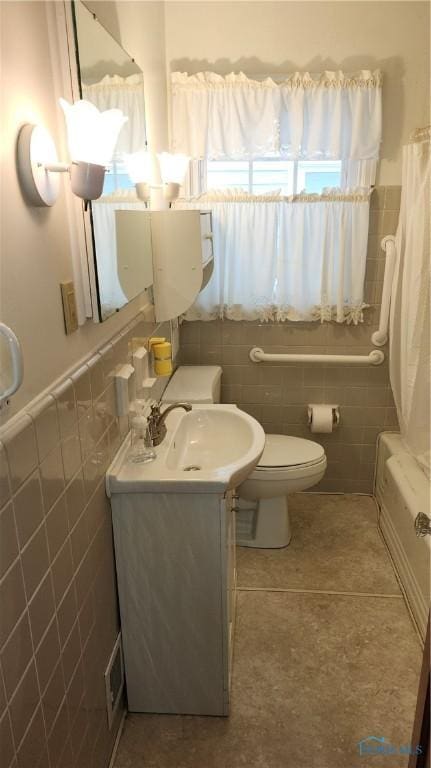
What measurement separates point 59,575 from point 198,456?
880 mm

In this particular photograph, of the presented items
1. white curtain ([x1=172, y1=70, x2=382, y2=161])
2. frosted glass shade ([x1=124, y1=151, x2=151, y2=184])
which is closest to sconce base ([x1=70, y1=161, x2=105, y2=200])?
frosted glass shade ([x1=124, y1=151, x2=151, y2=184])

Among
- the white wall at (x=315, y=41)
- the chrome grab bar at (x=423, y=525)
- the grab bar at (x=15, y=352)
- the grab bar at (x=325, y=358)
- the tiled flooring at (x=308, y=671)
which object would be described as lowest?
the tiled flooring at (x=308, y=671)

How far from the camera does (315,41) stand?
2.48 m

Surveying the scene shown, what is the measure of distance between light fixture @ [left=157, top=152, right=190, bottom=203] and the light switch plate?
1.22 metres

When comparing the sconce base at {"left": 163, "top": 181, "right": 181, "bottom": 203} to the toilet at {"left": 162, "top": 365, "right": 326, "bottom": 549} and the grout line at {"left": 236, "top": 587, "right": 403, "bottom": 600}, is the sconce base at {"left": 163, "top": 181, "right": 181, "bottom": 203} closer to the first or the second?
the toilet at {"left": 162, "top": 365, "right": 326, "bottom": 549}

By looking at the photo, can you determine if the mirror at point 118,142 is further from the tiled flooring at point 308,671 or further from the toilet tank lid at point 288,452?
the tiled flooring at point 308,671

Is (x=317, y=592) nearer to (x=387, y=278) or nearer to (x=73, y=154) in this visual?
(x=387, y=278)

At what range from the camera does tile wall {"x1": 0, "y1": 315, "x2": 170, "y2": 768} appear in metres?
0.94

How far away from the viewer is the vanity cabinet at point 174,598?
1594mm

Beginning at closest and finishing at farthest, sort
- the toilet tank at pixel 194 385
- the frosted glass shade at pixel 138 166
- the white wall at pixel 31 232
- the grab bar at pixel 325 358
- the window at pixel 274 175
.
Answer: the white wall at pixel 31 232
the frosted glass shade at pixel 138 166
the toilet tank at pixel 194 385
the window at pixel 274 175
the grab bar at pixel 325 358

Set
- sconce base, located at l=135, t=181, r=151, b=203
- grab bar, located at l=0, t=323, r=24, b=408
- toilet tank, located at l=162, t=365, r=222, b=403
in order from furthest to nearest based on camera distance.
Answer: toilet tank, located at l=162, t=365, r=222, b=403, sconce base, located at l=135, t=181, r=151, b=203, grab bar, located at l=0, t=323, r=24, b=408

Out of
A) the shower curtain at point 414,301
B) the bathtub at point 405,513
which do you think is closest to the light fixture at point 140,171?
the shower curtain at point 414,301

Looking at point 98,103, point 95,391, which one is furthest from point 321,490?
point 98,103

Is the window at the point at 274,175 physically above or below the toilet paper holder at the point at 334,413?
above
